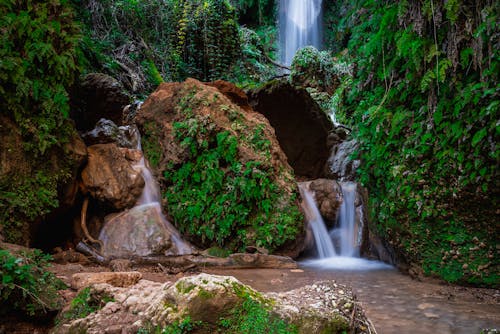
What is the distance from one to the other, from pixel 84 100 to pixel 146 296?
8399 mm

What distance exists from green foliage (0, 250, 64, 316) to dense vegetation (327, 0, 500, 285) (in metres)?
4.58

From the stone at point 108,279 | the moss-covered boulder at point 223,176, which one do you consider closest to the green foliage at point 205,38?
the moss-covered boulder at point 223,176

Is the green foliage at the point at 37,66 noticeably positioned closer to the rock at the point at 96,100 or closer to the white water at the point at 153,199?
the white water at the point at 153,199

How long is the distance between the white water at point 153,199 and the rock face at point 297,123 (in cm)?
460

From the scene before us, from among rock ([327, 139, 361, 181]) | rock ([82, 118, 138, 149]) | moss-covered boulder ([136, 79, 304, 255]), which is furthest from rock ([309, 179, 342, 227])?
rock ([82, 118, 138, 149])

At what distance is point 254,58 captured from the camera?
63.6ft

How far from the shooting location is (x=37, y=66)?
18.5ft

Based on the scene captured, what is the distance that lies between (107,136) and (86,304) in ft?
21.9

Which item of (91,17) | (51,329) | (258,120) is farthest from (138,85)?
(51,329)

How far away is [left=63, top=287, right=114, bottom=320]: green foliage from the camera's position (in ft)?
9.14

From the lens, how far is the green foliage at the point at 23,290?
2.73 m

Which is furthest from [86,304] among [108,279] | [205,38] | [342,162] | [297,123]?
[205,38]

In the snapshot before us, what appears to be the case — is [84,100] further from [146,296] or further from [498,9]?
[498,9]

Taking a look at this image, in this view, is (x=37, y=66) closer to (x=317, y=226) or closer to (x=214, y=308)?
(x=214, y=308)
